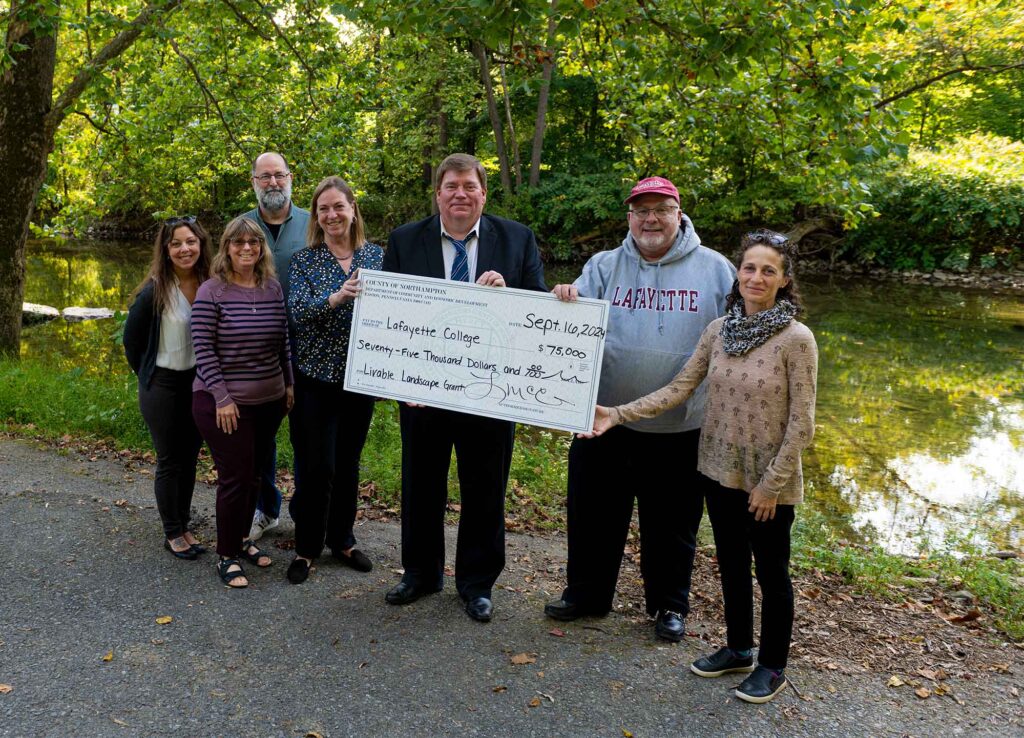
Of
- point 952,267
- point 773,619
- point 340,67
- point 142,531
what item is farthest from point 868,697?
point 952,267

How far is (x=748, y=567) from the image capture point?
3477 millimetres

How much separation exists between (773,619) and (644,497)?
32.8 inches

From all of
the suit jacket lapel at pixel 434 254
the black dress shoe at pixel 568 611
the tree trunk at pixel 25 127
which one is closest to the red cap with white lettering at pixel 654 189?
the suit jacket lapel at pixel 434 254

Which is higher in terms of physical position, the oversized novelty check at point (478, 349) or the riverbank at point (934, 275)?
the riverbank at point (934, 275)

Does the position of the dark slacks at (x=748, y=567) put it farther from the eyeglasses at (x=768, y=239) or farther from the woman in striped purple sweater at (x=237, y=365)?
the woman in striped purple sweater at (x=237, y=365)

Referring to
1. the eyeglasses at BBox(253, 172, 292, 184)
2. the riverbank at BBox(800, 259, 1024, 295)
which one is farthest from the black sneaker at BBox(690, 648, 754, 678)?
the riverbank at BBox(800, 259, 1024, 295)

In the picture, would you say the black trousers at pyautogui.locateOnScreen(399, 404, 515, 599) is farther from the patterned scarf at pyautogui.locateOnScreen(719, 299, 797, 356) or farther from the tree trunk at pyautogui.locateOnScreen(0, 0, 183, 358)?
the tree trunk at pyautogui.locateOnScreen(0, 0, 183, 358)

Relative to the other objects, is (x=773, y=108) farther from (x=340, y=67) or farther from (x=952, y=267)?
(x=952, y=267)

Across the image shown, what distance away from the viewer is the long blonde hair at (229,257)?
4.04 m

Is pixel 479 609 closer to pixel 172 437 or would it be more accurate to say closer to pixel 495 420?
pixel 495 420

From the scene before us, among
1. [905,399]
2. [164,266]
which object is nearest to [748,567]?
[164,266]

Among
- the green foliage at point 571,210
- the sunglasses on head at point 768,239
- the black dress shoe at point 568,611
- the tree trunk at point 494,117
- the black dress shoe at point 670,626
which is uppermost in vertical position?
the tree trunk at point 494,117

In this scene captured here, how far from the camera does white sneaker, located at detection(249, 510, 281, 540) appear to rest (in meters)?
4.88

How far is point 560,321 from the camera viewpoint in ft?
11.8
